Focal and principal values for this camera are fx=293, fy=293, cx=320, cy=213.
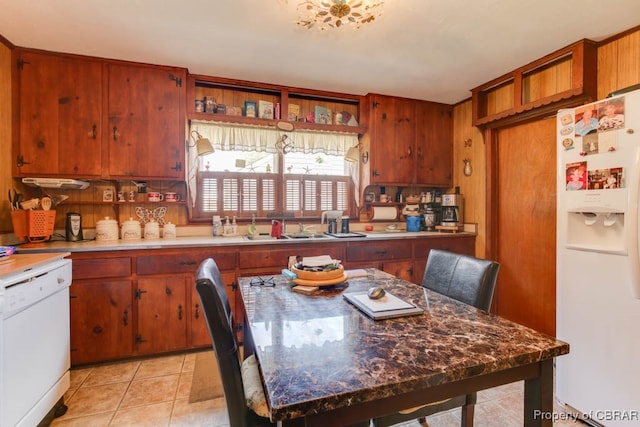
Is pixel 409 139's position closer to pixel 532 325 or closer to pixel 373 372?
pixel 532 325

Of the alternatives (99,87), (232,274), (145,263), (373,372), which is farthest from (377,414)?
(99,87)

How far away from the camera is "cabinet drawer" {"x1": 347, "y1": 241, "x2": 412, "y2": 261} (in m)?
2.84

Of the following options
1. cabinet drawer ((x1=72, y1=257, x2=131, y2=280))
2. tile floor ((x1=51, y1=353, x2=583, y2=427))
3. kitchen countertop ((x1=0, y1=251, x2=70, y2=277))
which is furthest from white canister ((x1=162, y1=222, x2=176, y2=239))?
tile floor ((x1=51, y1=353, x2=583, y2=427))

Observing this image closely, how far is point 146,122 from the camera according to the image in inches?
103

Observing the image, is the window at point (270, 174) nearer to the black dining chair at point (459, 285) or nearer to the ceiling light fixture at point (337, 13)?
the ceiling light fixture at point (337, 13)

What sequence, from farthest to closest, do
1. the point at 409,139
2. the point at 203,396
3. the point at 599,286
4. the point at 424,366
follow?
the point at 409,139
the point at 203,396
the point at 599,286
the point at 424,366

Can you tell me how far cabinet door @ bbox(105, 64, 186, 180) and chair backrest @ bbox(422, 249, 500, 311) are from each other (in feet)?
7.54

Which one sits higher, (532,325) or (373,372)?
(373,372)

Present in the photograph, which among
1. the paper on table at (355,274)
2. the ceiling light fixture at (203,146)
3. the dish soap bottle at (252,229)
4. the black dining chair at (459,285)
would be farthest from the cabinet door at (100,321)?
the black dining chair at (459,285)

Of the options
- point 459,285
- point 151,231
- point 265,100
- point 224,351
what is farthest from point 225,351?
point 265,100

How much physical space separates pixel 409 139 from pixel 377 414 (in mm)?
3131

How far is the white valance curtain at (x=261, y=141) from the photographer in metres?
2.92

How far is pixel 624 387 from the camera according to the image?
1487 millimetres

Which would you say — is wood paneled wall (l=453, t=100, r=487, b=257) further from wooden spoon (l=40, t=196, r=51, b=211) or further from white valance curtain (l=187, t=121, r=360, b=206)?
wooden spoon (l=40, t=196, r=51, b=211)
